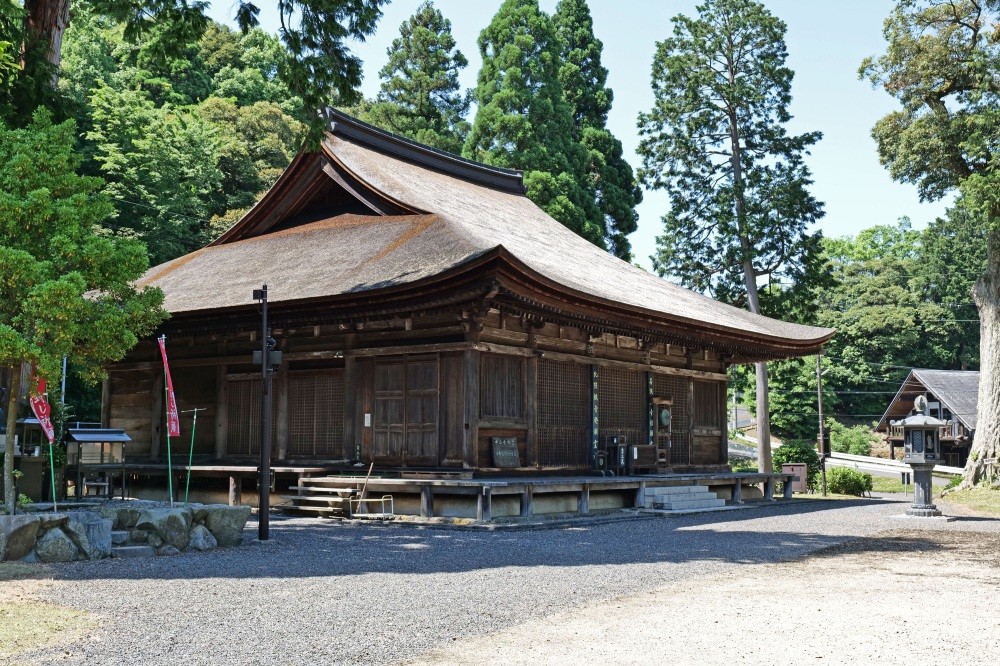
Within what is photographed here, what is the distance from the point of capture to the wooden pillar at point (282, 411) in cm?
1858

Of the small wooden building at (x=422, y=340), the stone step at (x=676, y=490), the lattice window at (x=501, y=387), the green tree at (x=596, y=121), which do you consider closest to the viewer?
Result: the small wooden building at (x=422, y=340)

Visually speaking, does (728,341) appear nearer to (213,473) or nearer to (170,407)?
(213,473)

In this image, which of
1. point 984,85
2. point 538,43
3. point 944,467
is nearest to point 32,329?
point 984,85

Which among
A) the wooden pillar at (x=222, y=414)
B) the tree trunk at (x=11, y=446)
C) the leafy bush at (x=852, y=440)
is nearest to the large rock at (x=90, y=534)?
the tree trunk at (x=11, y=446)

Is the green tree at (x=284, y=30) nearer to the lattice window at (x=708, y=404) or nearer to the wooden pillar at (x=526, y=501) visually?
the wooden pillar at (x=526, y=501)

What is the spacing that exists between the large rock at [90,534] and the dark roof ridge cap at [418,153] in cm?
1235

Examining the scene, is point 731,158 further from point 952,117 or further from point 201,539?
point 201,539

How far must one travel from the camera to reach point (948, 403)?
4366 cm

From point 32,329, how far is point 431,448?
7.68 metres

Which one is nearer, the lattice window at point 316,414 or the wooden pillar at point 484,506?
the wooden pillar at point 484,506

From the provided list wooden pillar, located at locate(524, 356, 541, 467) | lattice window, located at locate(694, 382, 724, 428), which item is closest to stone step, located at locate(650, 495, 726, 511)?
wooden pillar, located at locate(524, 356, 541, 467)

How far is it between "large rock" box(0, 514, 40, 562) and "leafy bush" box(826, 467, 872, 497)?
79.4 feet

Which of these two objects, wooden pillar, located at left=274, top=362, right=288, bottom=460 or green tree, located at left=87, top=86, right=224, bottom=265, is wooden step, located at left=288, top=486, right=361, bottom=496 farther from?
green tree, located at left=87, top=86, right=224, bottom=265

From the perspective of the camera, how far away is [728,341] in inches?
845
